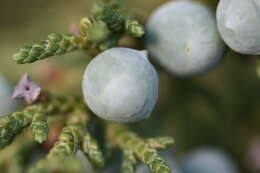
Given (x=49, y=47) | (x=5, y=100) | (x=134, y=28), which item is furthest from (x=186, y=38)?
(x=5, y=100)

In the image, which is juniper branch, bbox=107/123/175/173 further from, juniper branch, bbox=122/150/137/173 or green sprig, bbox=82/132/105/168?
green sprig, bbox=82/132/105/168

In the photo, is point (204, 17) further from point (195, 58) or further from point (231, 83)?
point (231, 83)

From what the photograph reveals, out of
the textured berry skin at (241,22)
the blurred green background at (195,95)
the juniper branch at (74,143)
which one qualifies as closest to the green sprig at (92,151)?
the juniper branch at (74,143)

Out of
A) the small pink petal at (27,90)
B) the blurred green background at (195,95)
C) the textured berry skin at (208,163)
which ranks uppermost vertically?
the small pink petal at (27,90)

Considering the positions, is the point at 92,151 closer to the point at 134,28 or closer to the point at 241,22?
the point at 134,28

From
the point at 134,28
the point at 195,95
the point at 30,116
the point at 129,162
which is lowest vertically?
the point at 195,95

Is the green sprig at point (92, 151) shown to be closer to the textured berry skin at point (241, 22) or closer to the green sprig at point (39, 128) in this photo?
the green sprig at point (39, 128)
